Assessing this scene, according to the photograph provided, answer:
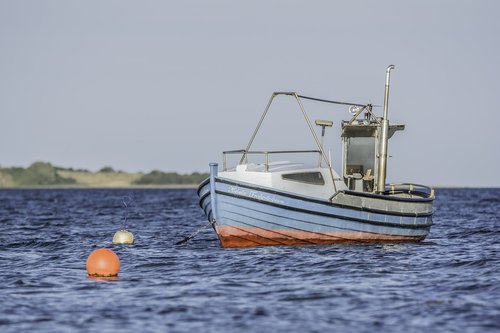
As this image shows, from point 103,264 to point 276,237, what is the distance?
253 inches

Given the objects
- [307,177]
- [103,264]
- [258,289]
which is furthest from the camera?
[307,177]

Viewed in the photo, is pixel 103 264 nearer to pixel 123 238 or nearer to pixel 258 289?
pixel 258 289

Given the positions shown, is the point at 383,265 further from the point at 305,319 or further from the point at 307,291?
the point at 305,319


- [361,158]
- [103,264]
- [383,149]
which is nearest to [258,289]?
[103,264]

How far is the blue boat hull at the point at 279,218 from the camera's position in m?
25.0

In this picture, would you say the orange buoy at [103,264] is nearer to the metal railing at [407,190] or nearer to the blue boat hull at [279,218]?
the blue boat hull at [279,218]

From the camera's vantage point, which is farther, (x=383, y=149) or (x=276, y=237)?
(x=383, y=149)

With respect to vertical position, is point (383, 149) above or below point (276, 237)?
above

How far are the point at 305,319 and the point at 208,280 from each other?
5.17 metres

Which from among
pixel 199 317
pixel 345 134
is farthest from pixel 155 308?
pixel 345 134

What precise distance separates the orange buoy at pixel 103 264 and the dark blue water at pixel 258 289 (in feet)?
1.18

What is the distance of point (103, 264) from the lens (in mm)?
20703

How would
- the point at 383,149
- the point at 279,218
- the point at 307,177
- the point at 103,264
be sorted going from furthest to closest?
the point at 383,149
the point at 307,177
the point at 279,218
the point at 103,264

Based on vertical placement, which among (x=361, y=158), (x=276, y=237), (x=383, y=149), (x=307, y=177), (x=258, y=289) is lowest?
(x=258, y=289)
